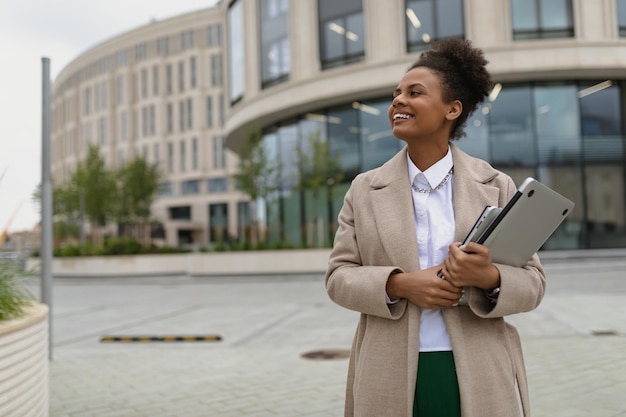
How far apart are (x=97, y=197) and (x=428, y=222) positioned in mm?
36373

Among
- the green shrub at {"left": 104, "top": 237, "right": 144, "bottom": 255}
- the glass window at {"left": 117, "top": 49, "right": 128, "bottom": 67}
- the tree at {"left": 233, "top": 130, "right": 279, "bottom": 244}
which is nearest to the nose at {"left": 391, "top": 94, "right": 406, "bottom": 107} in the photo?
the tree at {"left": 233, "top": 130, "right": 279, "bottom": 244}

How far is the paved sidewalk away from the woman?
10.6ft

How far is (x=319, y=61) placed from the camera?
24.7 m

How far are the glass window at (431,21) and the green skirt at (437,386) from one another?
22.4 metres

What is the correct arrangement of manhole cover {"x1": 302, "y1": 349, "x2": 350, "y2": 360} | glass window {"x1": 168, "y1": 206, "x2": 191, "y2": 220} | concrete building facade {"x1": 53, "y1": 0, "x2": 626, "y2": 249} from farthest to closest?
1. glass window {"x1": 168, "y1": 206, "x2": 191, "y2": 220}
2. concrete building facade {"x1": 53, "y1": 0, "x2": 626, "y2": 249}
3. manhole cover {"x1": 302, "y1": 349, "x2": 350, "y2": 360}

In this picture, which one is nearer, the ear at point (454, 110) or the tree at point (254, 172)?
the ear at point (454, 110)

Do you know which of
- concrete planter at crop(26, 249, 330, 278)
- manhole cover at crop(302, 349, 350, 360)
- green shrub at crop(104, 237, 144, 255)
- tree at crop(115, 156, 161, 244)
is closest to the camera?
manhole cover at crop(302, 349, 350, 360)

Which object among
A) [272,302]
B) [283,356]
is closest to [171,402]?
[283,356]

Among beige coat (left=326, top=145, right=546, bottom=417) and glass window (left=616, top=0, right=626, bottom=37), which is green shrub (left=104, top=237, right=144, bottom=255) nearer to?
glass window (left=616, top=0, right=626, bottom=37)

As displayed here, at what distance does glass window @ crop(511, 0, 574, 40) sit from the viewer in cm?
2216

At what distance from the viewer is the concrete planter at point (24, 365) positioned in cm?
347

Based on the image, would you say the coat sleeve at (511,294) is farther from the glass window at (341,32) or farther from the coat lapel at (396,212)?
the glass window at (341,32)

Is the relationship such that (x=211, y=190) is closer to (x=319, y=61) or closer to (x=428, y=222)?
(x=319, y=61)

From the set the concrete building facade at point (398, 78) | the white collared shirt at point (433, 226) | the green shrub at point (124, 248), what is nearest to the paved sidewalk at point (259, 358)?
the white collared shirt at point (433, 226)
